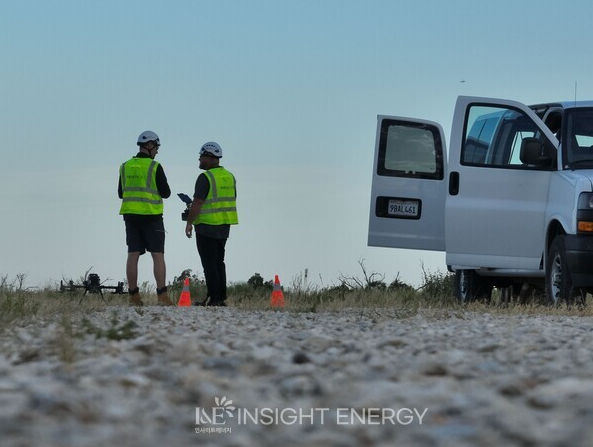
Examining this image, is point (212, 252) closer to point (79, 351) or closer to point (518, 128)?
point (518, 128)

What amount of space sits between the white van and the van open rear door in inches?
0.5

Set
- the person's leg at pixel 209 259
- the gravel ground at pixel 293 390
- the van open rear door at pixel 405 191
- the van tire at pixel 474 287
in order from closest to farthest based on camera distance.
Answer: the gravel ground at pixel 293 390
the van open rear door at pixel 405 191
the person's leg at pixel 209 259
the van tire at pixel 474 287

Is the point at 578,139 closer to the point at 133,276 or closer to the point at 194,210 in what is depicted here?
the point at 194,210

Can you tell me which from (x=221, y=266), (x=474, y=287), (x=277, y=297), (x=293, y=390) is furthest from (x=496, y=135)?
(x=293, y=390)

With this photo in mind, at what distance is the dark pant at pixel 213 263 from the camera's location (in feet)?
46.1

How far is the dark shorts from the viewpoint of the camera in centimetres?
1405

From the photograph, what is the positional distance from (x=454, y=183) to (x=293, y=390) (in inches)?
334

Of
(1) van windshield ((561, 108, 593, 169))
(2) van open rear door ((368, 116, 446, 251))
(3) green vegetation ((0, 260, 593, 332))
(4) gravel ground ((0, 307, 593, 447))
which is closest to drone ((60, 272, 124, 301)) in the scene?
(3) green vegetation ((0, 260, 593, 332))

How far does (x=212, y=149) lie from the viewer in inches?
557

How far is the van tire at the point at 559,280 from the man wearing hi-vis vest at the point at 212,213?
3964 mm

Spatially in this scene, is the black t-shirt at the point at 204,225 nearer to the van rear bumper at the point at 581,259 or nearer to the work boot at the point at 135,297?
the work boot at the point at 135,297
